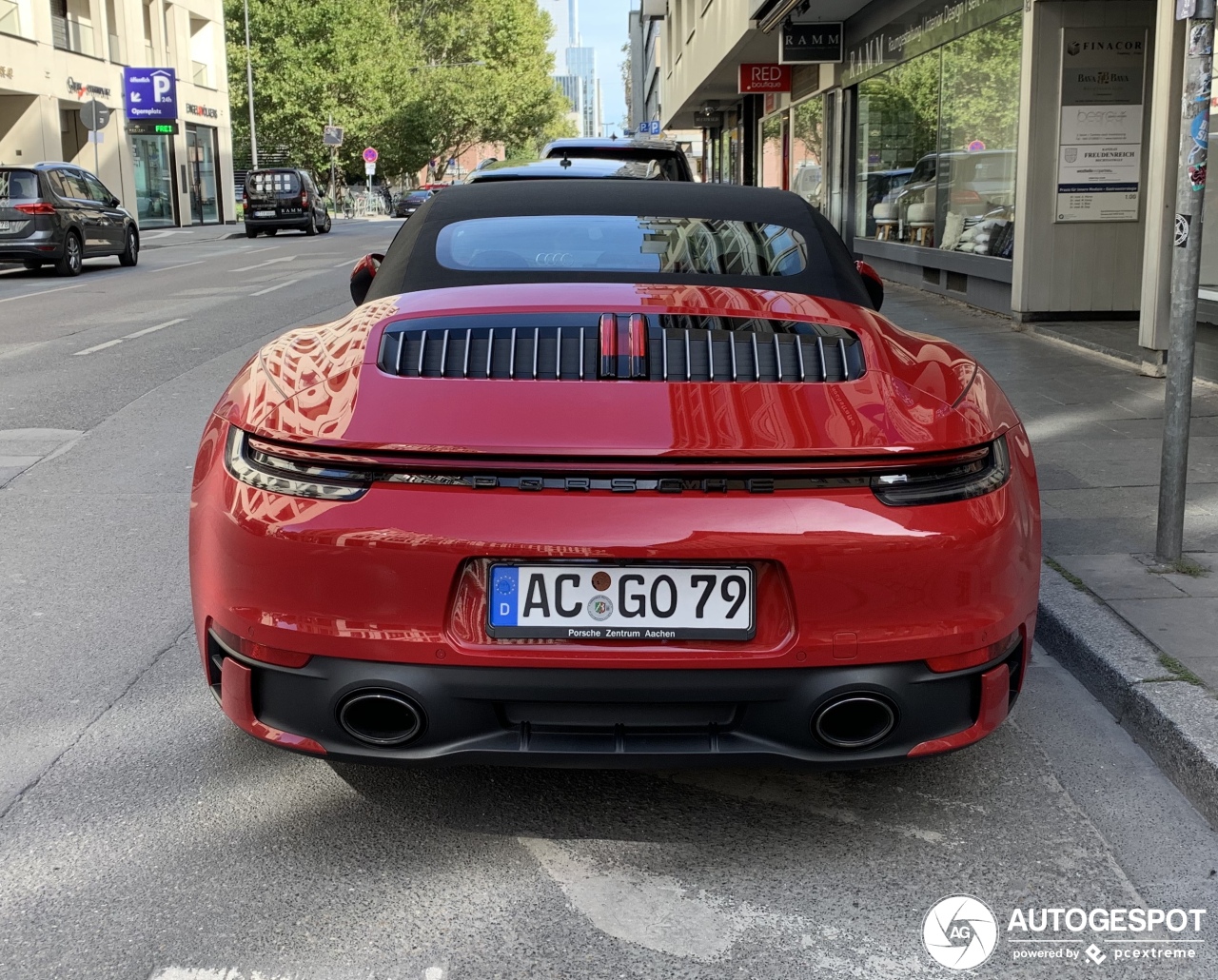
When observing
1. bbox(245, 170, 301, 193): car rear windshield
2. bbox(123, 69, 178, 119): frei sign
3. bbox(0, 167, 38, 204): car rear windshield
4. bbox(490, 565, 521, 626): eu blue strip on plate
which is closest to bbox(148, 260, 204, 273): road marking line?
bbox(0, 167, 38, 204): car rear windshield

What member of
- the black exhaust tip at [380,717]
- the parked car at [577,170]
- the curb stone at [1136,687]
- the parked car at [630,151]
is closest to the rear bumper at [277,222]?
the parked car at [630,151]

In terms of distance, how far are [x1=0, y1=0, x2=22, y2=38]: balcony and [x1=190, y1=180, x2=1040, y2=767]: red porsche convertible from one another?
3686cm

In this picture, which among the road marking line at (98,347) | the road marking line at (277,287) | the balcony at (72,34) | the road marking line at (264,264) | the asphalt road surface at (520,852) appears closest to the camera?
the asphalt road surface at (520,852)

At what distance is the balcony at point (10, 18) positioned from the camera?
1359 inches

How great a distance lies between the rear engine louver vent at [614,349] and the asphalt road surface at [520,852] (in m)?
1.00

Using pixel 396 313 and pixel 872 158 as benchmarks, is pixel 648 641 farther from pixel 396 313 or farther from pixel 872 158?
pixel 872 158

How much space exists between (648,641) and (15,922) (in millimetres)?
1311

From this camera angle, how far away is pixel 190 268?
22562mm

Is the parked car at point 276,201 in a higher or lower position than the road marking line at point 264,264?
higher

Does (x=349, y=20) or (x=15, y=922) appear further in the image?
(x=349, y=20)

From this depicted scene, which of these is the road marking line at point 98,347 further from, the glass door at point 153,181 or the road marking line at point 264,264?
the glass door at point 153,181

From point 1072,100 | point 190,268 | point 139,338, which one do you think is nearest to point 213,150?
point 190,268

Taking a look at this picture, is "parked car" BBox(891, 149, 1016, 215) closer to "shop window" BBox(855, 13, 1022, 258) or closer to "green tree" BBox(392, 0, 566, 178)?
"shop window" BBox(855, 13, 1022, 258)

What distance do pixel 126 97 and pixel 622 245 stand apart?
42.3 m
